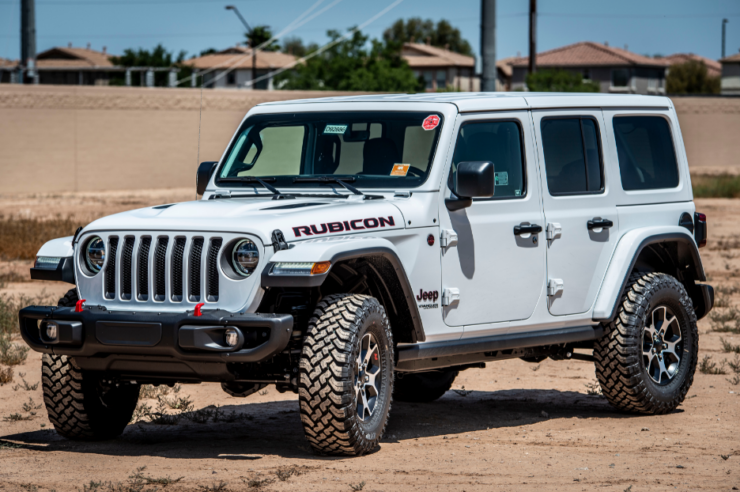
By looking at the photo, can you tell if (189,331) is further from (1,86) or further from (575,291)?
(1,86)

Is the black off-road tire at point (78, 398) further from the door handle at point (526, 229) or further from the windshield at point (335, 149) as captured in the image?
the door handle at point (526, 229)

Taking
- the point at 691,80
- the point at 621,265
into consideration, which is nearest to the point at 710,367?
the point at 621,265

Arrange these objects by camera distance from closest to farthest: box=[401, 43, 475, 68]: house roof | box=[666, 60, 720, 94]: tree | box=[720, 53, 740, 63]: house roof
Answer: box=[720, 53, 740, 63]: house roof
box=[401, 43, 475, 68]: house roof
box=[666, 60, 720, 94]: tree

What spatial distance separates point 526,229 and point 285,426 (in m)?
2.01

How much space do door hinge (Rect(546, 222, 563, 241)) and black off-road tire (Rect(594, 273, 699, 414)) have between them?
80cm

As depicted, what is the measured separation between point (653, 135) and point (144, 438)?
4.05 metres

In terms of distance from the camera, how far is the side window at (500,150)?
636 centimetres

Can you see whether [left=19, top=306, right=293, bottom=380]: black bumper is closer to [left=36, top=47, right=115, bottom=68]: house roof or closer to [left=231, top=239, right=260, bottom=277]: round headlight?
[left=231, top=239, right=260, bottom=277]: round headlight

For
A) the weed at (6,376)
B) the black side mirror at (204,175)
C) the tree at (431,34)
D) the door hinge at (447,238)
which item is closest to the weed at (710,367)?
the door hinge at (447,238)

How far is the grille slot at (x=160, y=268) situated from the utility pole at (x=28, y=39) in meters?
29.3

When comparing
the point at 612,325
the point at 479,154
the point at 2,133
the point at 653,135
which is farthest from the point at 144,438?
the point at 2,133

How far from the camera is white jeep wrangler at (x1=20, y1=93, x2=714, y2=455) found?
17.0ft

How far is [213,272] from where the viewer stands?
5.16 metres

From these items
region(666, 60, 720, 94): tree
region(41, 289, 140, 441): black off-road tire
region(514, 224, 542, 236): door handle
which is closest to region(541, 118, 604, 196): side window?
region(514, 224, 542, 236): door handle
